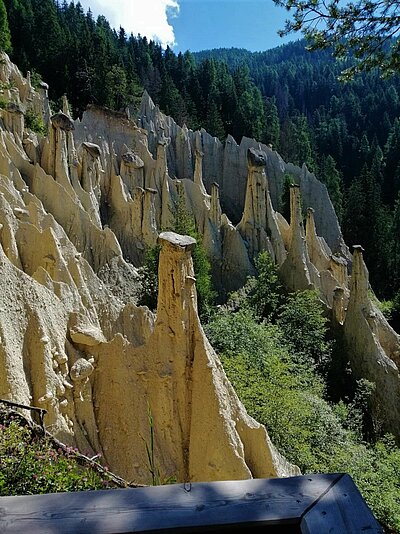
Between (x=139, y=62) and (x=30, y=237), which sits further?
(x=139, y=62)

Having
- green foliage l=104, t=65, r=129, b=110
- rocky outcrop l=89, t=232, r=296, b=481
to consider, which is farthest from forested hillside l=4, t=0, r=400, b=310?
rocky outcrop l=89, t=232, r=296, b=481

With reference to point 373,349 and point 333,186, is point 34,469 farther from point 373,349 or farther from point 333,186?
point 333,186

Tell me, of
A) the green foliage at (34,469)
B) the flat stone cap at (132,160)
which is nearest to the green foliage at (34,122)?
the flat stone cap at (132,160)

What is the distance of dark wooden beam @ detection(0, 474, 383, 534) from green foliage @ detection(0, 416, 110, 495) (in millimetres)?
1938

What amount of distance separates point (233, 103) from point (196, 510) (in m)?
49.9

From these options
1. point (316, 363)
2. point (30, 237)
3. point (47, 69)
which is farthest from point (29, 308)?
point (47, 69)

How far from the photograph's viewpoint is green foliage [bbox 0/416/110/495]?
307 cm

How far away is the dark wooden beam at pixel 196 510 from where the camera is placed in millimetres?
1231

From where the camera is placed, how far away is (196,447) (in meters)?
6.62

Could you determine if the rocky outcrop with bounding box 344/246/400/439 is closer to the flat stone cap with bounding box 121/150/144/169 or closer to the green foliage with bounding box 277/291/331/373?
the green foliage with bounding box 277/291/331/373

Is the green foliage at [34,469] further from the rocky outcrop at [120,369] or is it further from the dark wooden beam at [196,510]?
the dark wooden beam at [196,510]

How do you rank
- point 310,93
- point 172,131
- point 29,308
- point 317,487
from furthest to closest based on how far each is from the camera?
1. point 310,93
2. point 172,131
3. point 29,308
4. point 317,487

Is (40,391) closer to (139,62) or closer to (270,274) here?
(270,274)

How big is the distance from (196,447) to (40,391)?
2634 millimetres
